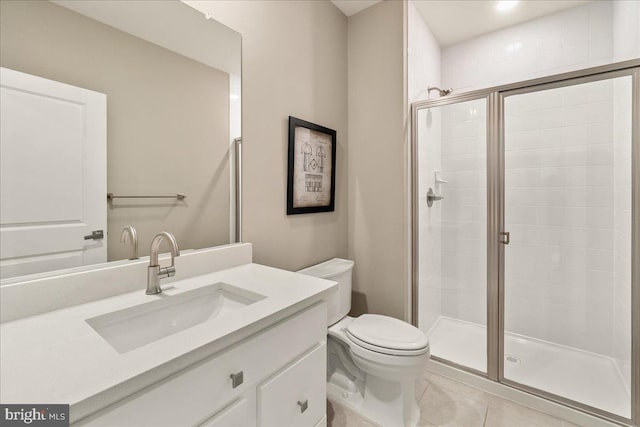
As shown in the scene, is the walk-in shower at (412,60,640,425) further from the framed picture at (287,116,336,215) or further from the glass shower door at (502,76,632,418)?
the framed picture at (287,116,336,215)

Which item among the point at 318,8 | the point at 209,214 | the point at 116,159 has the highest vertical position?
the point at 318,8

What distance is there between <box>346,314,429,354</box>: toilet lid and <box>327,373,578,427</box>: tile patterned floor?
1.41 ft

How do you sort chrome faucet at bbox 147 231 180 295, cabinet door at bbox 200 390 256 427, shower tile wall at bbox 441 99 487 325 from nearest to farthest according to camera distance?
cabinet door at bbox 200 390 256 427, chrome faucet at bbox 147 231 180 295, shower tile wall at bbox 441 99 487 325

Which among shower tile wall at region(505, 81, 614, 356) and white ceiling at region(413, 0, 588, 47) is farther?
white ceiling at region(413, 0, 588, 47)

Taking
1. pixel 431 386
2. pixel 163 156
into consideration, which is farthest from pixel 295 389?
pixel 431 386

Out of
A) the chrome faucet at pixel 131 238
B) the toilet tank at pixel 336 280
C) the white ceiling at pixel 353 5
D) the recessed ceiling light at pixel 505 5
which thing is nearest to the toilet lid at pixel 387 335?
the toilet tank at pixel 336 280

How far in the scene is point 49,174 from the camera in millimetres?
906

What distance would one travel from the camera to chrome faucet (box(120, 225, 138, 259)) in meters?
1.08

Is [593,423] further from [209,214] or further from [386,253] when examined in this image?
[209,214]

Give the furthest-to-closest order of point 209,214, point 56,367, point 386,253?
point 386,253
point 209,214
point 56,367

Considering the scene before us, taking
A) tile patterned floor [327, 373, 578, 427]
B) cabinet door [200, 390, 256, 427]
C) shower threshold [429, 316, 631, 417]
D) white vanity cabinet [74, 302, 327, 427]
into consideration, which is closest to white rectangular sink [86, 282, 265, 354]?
white vanity cabinet [74, 302, 327, 427]

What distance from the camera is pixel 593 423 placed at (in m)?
1.50

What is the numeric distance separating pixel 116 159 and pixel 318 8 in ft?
5.36
